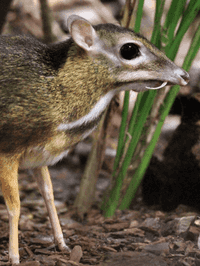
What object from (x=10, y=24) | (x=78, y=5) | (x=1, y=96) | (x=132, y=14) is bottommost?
(x=1, y=96)

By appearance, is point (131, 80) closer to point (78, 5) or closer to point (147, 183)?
point (147, 183)

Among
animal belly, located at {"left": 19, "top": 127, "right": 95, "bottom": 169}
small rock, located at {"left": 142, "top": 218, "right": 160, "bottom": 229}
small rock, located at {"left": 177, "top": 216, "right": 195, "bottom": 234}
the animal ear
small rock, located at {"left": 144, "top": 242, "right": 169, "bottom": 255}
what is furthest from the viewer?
small rock, located at {"left": 142, "top": 218, "right": 160, "bottom": 229}

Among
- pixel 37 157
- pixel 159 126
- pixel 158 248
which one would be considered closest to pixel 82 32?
pixel 37 157

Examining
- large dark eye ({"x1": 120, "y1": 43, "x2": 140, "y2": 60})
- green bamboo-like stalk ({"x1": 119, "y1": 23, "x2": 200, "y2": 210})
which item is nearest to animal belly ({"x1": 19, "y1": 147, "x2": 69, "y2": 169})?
large dark eye ({"x1": 120, "y1": 43, "x2": 140, "y2": 60})

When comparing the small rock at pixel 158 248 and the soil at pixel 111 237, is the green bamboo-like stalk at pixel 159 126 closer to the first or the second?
the soil at pixel 111 237

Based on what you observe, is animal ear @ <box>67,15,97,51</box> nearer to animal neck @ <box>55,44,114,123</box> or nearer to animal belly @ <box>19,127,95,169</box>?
animal neck @ <box>55,44,114,123</box>

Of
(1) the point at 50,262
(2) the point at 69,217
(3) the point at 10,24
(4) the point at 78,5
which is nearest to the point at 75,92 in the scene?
(1) the point at 50,262
